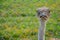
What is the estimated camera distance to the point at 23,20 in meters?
5.23

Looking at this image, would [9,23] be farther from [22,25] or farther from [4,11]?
[4,11]

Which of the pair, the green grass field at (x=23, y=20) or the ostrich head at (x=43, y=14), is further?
the green grass field at (x=23, y=20)

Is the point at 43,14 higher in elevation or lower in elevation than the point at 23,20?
higher

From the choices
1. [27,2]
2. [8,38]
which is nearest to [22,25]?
[8,38]

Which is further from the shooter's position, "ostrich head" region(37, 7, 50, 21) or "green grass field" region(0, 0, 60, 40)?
"green grass field" region(0, 0, 60, 40)

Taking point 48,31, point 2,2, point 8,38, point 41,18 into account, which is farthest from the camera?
point 2,2

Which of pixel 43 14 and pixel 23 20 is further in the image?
pixel 23 20

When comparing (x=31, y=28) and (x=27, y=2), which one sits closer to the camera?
(x=31, y=28)

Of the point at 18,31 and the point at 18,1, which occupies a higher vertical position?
the point at 18,1

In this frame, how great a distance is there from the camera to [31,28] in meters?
4.87

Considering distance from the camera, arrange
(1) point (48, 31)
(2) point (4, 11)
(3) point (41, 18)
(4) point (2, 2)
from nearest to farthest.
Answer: (3) point (41, 18) < (1) point (48, 31) < (2) point (4, 11) < (4) point (2, 2)

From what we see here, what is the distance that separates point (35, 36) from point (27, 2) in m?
1.91

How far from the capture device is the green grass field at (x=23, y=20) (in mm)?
4668

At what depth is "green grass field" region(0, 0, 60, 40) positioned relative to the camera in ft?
15.3
